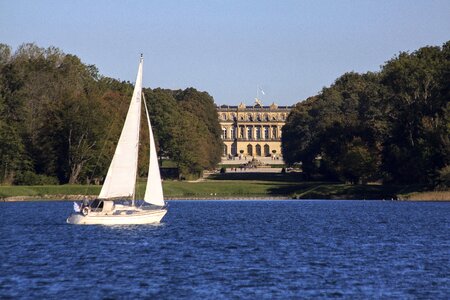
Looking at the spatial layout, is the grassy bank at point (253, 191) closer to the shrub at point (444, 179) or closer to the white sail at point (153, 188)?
the shrub at point (444, 179)

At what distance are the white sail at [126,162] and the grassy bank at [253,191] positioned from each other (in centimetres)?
3724

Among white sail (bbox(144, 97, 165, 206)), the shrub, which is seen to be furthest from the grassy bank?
white sail (bbox(144, 97, 165, 206))

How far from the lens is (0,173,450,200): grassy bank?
338ft

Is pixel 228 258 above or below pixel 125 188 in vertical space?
below

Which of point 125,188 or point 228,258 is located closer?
point 228,258

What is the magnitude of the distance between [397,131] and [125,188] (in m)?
59.6

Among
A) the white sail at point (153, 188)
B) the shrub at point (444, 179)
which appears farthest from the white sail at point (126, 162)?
the shrub at point (444, 179)

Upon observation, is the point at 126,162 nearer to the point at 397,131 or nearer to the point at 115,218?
the point at 115,218

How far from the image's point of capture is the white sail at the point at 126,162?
62594 mm

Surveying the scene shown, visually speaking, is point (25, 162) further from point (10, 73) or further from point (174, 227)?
point (174, 227)

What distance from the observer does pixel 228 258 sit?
44.4 m

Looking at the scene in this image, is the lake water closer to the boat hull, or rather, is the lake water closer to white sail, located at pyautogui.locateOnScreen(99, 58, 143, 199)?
the boat hull

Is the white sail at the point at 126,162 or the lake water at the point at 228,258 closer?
the lake water at the point at 228,258

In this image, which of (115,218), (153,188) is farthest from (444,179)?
(115,218)
